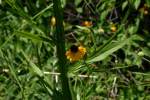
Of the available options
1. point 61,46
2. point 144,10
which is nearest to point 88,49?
point 61,46

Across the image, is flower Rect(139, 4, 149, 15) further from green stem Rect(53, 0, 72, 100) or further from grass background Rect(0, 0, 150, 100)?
green stem Rect(53, 0, 72, 100)

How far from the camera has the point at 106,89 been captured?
2.14 metres

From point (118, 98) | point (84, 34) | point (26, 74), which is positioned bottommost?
point (118, 98)

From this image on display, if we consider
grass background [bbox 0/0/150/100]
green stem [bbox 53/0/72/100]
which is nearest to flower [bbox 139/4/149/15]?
grass background [bbox 0/0/150/100]

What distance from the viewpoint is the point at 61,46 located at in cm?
127

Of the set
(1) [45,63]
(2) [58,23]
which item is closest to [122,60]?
(1) [45,63]

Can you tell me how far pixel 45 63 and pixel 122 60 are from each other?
0.53 metres

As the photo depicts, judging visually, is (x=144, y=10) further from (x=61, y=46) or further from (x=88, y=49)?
(x=61, y=46)

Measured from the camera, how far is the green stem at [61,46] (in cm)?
121

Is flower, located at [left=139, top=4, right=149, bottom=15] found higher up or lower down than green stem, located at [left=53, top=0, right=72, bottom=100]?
higher up

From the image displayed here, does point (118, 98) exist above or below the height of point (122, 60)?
below

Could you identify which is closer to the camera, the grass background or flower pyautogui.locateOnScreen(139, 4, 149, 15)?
the grass background

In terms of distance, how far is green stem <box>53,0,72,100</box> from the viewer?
47.8 inches

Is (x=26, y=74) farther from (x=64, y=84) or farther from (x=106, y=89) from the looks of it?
(x=64, y=84)
